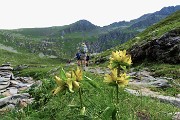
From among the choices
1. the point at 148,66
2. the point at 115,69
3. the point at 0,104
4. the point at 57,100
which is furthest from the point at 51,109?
the point at 148,66

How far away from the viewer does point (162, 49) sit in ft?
123

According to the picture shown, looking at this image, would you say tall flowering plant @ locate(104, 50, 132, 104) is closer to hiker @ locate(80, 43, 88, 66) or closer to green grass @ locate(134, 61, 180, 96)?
green grass @ locate(134, 61, 180, 96)

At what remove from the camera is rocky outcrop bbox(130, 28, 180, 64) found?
35281 millimetres

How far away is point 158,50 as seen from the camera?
3753 cm

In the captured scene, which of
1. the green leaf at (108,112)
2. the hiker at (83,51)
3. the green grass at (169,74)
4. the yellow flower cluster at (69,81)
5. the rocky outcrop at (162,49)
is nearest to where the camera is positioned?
the yellow flower cluster at (69,81)

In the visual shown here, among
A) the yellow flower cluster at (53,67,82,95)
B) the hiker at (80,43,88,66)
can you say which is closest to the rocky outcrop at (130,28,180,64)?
the hiker at (80,43,88,66)

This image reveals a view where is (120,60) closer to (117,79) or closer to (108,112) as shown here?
(117,79)

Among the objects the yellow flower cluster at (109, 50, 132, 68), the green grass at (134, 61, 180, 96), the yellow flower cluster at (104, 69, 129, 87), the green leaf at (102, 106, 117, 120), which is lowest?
the green grass at (134, 61, 180, 96)

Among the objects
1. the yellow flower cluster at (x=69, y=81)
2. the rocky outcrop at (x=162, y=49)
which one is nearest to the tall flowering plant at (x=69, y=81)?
the yellow flower cluster at (x=69, y=81)

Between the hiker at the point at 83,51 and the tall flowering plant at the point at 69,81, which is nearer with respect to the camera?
the tall flowering plant at the point at 69,81

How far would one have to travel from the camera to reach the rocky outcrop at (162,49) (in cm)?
3528

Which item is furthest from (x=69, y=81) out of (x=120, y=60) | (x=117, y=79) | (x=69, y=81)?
(x=120, y=60)

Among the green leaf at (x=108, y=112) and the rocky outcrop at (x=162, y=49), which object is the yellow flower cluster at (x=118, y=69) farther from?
the rocky outcrop at (x=162, y=49)

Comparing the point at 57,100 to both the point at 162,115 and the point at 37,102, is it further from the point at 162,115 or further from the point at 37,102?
the point at 162,115
